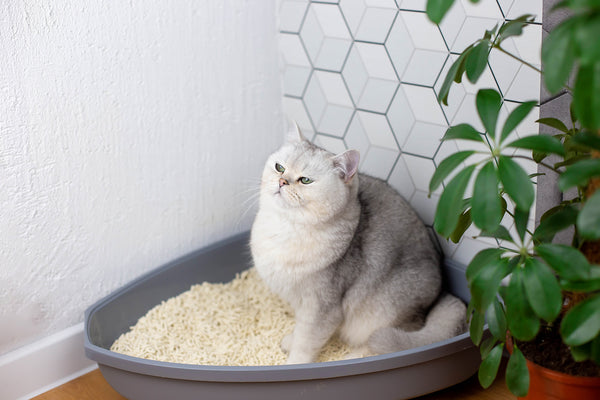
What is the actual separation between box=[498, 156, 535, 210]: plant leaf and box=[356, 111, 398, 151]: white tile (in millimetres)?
914

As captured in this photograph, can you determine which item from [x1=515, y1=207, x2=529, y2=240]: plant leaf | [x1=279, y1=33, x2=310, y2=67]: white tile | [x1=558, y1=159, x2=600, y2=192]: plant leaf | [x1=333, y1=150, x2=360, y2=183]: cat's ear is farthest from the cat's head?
[x1=558, y1=159, x2=600, y2=192]: plant leaf

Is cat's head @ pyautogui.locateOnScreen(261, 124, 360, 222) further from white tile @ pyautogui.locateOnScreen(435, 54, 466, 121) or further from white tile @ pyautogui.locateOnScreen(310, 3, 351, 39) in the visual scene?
white tile @ pyautogui.locateOnScreen(310, 3, 351, 39)

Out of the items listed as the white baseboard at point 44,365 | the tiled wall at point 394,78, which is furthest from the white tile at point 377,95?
the white baseboard at point 44,365

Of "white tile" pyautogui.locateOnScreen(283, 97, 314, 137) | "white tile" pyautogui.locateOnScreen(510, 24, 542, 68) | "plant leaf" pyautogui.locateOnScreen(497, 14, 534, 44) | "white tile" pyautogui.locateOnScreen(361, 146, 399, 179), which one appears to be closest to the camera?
"plant leaf" pyautogui.locateOnScreen(497, 14, 534, 44)

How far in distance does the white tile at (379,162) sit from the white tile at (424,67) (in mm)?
250

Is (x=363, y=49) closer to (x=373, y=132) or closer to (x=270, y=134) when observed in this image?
Answer: (x=373, y=132)

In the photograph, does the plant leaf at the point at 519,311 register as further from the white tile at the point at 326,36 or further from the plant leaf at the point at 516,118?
the white tile at the point at 326,36

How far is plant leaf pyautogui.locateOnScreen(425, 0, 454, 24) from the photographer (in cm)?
90

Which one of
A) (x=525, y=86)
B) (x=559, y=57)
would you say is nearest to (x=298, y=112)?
(x=525, y=86)

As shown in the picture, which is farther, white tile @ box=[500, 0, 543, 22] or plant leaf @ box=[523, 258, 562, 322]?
white tile @ box=[500, 0, 543, 22]

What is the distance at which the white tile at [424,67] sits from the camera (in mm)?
1663

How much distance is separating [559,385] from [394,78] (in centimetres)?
102

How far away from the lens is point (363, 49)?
1.85 metres

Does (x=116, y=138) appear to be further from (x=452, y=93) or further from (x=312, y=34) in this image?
(x=452, y=93)
